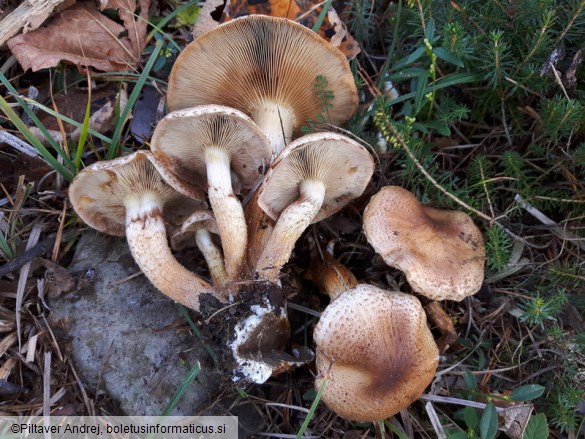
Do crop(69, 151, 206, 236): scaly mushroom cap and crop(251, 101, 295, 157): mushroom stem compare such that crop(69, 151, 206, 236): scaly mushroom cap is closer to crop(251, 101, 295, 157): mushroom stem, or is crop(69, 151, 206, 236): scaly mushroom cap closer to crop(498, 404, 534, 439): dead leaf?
crop(251, 101, 295, 157): mushroom stem

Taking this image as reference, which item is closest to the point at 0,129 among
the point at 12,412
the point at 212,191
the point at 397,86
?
the point at 212,191

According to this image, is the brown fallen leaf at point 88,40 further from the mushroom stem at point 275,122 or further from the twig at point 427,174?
the twig at point 427,174

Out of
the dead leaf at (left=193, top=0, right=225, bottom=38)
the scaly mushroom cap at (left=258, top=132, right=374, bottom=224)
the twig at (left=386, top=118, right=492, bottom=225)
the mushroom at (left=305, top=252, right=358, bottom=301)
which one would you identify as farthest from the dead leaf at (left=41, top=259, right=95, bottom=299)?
the twig at (left=386, top=118, right=492, bottom=225)

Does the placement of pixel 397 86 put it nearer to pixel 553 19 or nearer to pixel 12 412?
pixel 553 19

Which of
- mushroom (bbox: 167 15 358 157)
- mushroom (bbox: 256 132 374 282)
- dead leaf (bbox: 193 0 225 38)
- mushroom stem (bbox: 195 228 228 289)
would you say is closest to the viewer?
mushroom (bbox: 167 15 358 157)

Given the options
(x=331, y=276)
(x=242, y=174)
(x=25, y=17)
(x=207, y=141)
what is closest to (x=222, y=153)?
(x=207, y=141)
